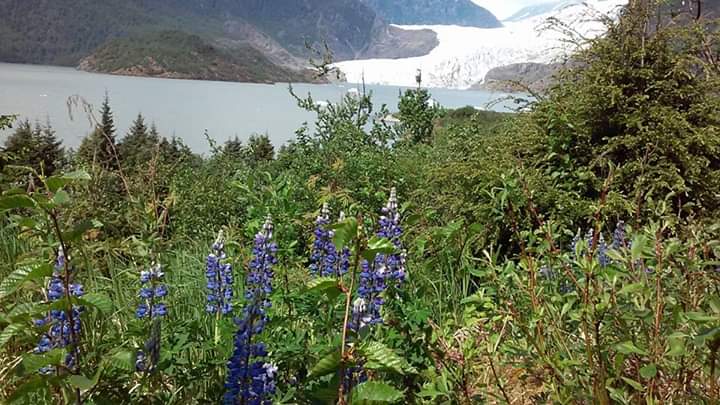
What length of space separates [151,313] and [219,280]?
0.27 meters

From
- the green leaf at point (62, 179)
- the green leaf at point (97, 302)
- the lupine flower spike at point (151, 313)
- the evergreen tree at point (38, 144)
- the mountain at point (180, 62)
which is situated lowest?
the evergreen tree at point (38, 144)

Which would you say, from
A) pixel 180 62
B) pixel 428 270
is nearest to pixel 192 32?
pixel 180 62

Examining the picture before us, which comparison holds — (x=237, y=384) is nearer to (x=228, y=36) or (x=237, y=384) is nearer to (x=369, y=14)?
(x=228, y=36)

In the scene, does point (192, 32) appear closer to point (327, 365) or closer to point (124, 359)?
point (124, 359)

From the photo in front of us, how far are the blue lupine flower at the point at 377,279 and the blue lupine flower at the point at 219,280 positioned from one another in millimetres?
383

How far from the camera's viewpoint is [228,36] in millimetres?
149125

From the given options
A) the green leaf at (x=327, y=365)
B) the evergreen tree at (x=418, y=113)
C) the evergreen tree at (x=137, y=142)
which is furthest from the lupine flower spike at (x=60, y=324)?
the evergreen tree at (x=137, y=142)

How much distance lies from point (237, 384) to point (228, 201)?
320 centimetres

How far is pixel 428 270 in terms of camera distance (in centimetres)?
215

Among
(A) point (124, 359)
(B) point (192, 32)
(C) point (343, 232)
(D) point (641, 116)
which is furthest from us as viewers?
(B) point (192, 32)

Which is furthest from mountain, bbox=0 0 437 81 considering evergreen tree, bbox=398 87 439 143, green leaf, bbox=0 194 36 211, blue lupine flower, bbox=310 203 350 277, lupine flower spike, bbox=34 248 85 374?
green leaf, bbox=0 194 36 211

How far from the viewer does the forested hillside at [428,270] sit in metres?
0.99

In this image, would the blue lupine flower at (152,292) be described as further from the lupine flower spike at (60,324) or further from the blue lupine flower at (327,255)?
the blue lupine flower at (327,255)

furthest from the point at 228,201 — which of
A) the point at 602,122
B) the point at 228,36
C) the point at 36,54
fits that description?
the point at 228,36
